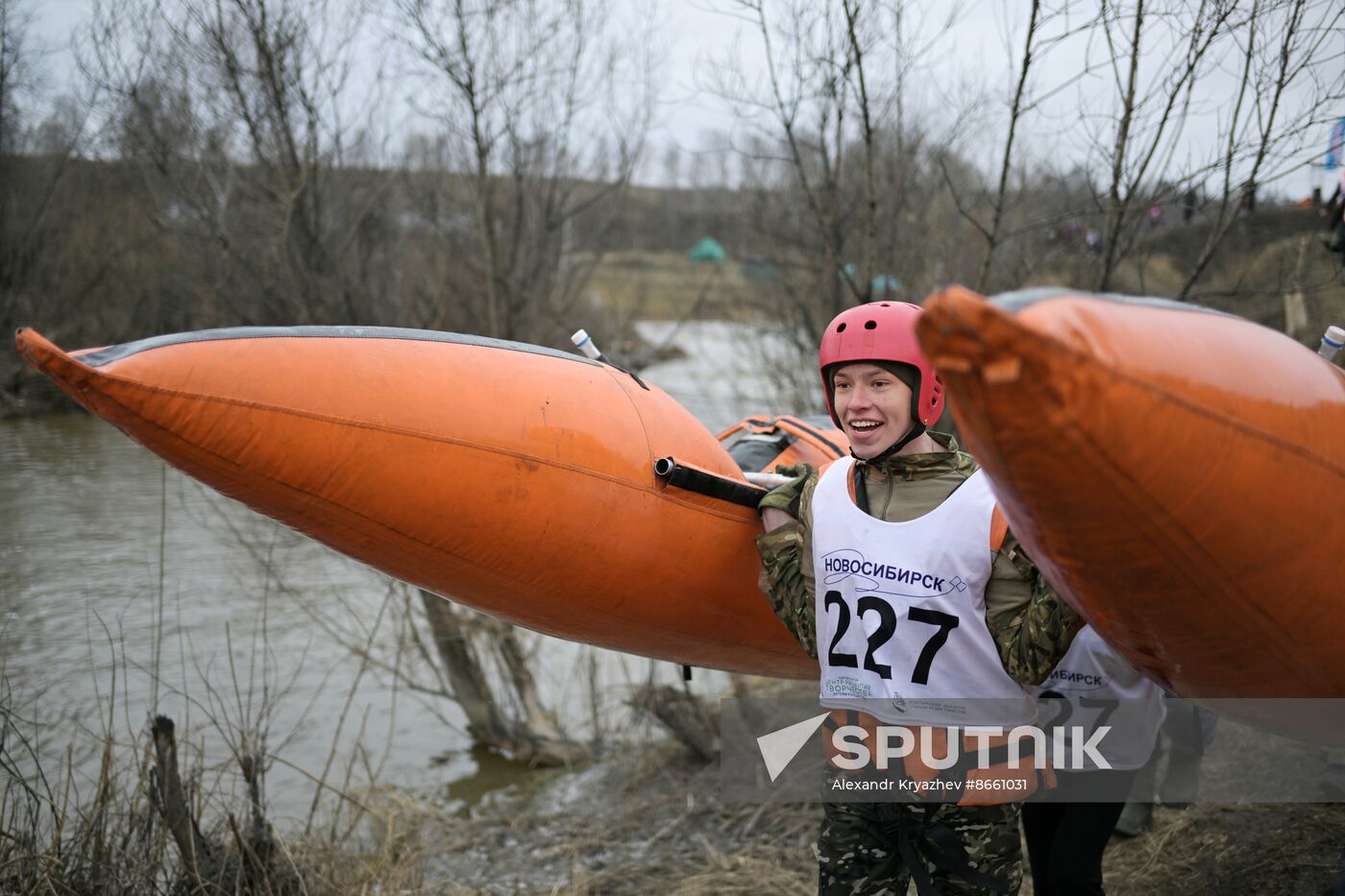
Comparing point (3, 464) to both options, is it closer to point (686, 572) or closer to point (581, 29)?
point (581, 29)

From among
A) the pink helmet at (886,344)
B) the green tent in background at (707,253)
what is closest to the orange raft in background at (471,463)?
the pink helmet at (886,344)

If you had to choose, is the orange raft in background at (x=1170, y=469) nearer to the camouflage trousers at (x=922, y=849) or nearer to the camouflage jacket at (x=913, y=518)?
the camouflage jacket at (x=913, y=518)

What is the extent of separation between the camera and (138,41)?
20.4 ft

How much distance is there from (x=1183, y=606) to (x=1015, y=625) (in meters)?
0.46

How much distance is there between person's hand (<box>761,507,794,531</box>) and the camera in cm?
291

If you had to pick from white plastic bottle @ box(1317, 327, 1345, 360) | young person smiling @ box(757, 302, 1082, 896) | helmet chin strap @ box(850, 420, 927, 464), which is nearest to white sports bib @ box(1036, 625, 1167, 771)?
young person smiling @ box(757, 302, 1082, 896)

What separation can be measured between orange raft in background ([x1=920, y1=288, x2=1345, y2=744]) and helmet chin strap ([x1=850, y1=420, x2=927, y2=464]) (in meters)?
0.66

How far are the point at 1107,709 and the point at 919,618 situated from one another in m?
0.97

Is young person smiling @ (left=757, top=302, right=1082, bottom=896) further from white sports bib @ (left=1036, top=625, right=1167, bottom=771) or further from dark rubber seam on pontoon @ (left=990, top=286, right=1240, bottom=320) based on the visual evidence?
dark rubber seam on pontoon @ (left=990, top=286, right=1240, bottom=320)

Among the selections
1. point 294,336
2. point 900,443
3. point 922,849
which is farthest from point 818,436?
point 294,336

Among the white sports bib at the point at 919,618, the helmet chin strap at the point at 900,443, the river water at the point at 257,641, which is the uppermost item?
the helmet chin strap at the point at 900,443

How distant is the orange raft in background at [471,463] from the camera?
2.52 meters

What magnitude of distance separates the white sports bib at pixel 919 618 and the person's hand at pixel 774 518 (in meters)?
0.30

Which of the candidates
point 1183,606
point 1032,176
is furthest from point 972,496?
point 1032,176
